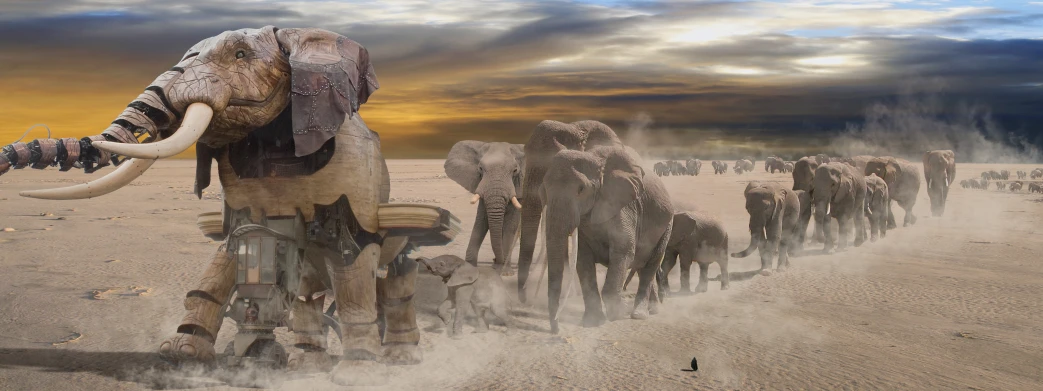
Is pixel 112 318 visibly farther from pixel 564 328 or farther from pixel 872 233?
pixel 872 233

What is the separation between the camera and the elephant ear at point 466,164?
55.9 ft

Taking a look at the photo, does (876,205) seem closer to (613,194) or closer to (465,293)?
(613,194)

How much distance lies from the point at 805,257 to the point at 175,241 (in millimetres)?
12906

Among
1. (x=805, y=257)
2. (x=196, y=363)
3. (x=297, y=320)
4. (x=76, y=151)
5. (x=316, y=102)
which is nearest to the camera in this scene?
(x=76, y=151)

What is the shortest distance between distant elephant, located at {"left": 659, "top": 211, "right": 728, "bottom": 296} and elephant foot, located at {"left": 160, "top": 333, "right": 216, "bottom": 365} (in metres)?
6.85

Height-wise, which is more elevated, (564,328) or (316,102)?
(316,102)

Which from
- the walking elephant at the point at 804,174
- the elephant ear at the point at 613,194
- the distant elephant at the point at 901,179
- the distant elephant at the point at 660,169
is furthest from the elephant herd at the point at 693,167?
the elephant ear at the point at 613,194

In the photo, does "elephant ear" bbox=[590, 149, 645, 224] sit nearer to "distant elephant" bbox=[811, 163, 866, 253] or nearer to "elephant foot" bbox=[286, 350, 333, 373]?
"elephant foot" bbox=[286, 350, 333, 373]

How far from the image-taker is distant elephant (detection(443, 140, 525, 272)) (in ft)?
51.7

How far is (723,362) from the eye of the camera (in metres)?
8.94

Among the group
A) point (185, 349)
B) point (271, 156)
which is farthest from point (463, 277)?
point (185, 349)

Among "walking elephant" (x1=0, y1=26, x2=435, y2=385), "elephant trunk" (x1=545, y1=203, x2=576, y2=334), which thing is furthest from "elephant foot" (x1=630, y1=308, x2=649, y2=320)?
"walking elephant" (x1=0, y1=26, x2=435, y2=385)

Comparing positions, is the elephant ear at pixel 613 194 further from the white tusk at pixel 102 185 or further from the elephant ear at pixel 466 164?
the elephant ear at pixel 466 164

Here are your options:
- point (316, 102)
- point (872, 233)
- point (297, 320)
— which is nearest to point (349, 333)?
point (297, 320)
